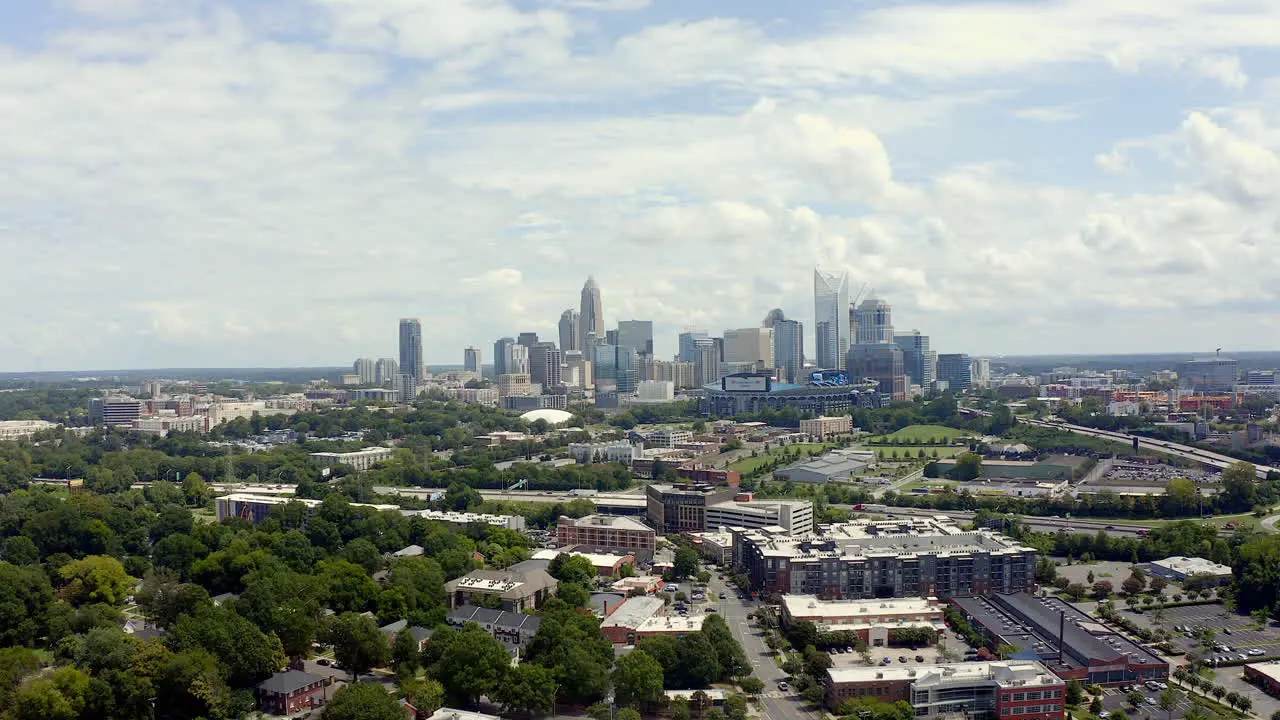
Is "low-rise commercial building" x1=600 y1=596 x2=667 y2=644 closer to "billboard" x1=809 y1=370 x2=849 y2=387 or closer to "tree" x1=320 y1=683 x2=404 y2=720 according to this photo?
"tree" x1=320 y1=683 x2=404 y2=720

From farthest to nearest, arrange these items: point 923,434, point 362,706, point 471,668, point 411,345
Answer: point 411,345, point 923,434, point 471,668, point 362,706

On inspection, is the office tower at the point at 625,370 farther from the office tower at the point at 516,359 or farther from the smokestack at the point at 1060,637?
the smokestack at the point at 1060,637

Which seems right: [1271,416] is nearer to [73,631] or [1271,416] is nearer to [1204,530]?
[1204,530]

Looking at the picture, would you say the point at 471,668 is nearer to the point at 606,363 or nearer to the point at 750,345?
the point at 606,363

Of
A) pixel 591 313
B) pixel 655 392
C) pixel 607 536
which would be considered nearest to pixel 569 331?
pixel 591 313

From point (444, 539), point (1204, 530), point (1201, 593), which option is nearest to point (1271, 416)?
point (1204, 530)

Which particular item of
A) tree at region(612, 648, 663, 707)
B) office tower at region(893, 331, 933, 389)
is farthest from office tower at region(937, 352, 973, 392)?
tree at region(612, 648, 663, 707)
